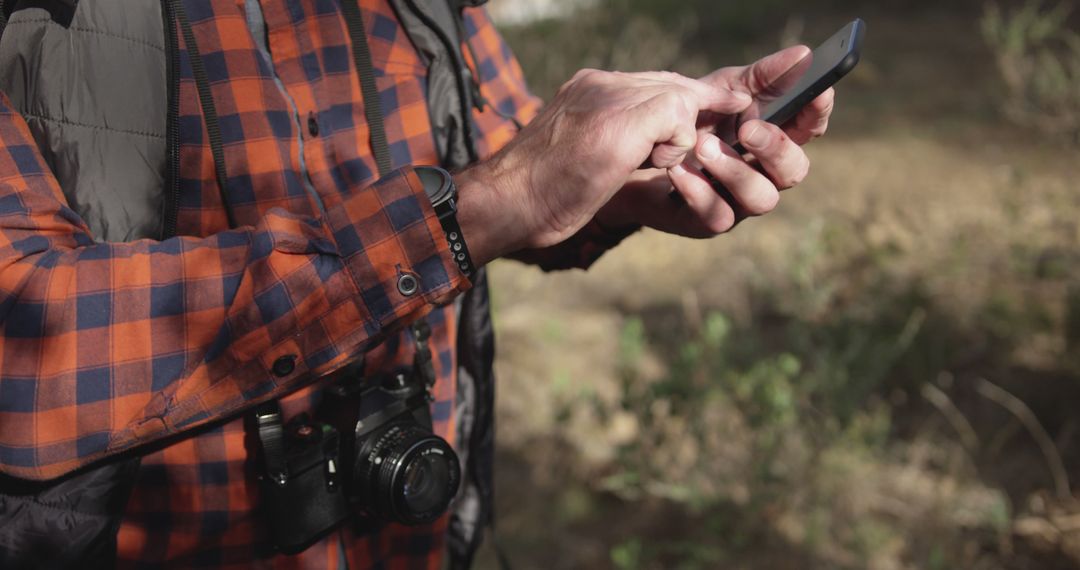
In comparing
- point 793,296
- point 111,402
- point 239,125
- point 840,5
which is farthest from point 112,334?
point 840,5

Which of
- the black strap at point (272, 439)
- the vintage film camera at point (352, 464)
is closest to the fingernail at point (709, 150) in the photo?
the vintage film camera at point (352, 464)

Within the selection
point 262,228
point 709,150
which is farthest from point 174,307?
point 709,150

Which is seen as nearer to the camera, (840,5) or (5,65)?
(5,65)

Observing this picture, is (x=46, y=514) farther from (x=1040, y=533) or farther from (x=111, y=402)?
(x=1040, y=533)

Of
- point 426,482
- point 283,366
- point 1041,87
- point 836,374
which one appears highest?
point 283,366

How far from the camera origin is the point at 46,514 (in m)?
1.24

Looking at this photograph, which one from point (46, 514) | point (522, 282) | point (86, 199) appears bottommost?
point (522, 282)

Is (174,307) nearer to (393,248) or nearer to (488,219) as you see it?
(393,248)

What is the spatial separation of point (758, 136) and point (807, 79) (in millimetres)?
103

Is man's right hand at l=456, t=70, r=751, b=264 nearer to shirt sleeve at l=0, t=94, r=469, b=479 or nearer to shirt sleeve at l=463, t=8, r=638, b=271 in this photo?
shirt sleeve at l=0, t=94, r=469, b=479

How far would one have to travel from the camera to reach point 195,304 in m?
1.13

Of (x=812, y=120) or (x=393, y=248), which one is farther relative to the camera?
(x=812, y=120)

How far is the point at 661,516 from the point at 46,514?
205 centimetres

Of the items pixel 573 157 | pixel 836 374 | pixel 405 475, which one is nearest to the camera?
pixel 573 157
